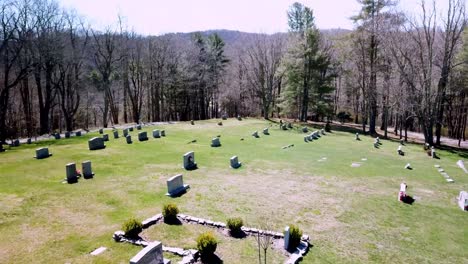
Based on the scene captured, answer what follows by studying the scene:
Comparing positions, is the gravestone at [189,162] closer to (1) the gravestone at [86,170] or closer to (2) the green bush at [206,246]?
(1) the gravestone at [86,170]

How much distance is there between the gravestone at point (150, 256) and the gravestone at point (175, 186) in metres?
4.89

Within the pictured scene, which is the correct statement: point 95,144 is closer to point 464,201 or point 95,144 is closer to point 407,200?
point 407,200

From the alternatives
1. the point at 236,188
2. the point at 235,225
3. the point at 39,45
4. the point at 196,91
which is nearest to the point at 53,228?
the point at 235,225

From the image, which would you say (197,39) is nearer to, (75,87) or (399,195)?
(75,87)

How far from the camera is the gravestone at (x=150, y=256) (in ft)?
20.3

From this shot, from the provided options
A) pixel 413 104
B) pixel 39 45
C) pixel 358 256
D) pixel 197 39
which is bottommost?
pixel 358 256

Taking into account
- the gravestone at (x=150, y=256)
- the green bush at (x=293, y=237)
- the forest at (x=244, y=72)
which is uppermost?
the forest at (x=244, y=72)

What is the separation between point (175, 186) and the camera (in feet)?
39.7

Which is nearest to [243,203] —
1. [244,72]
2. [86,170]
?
[86,170]

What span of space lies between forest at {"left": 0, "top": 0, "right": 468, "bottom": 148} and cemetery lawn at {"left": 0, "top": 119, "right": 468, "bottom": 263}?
11257 mm

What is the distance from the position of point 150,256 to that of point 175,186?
5646mm

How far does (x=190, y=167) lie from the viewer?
1590 cm

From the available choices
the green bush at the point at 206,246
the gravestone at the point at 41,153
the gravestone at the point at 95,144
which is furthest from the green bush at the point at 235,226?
the gravestone at the point at 95,144

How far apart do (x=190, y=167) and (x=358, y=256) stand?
31.8 feet
